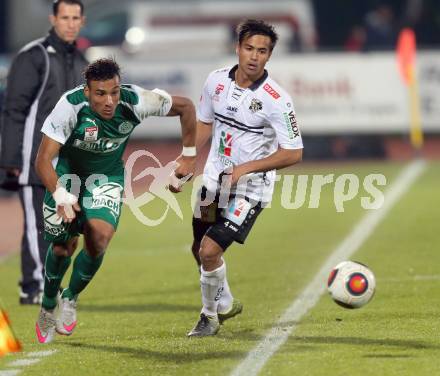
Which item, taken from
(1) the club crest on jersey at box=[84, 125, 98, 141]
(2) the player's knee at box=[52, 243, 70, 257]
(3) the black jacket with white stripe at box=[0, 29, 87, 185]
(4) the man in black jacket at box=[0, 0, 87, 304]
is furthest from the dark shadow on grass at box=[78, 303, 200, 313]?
(1) the club crest on jersey at box=[84, 125, 98, 141]

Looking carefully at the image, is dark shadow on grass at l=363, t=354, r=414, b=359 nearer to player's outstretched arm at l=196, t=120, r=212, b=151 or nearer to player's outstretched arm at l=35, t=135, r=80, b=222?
player's outstretched arm at l=35, t=135, r=80, b=222

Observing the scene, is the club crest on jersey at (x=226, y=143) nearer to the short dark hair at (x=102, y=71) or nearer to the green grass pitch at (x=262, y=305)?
the short dark hair at (x=102, y=71)

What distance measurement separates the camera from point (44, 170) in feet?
29.1

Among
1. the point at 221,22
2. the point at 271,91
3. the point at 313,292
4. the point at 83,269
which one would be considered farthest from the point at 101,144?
the point at 221,22

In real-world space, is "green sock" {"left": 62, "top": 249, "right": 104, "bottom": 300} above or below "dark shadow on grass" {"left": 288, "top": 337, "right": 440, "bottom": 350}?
above

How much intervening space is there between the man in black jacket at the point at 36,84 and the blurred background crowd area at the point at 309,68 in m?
9.97

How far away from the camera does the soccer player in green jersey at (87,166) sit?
8922 mm

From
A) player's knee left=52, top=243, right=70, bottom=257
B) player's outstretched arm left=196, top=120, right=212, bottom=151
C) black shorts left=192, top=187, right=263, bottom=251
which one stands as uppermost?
player's outstretched arm left=196, top=120, right=212, bottom=151

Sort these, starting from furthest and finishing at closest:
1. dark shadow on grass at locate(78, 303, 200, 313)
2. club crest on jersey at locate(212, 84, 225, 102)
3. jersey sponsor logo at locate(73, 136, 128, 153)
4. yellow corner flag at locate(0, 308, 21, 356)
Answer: dark shadow on grass at locate(78, 303, 200, 313) < club crest on jersey at locate(212, 84, 225, 102) < jersey sponsor logo at locate(73, 136, 128, 153) < yellow corner flag at locate(0, 308, 21, 356)

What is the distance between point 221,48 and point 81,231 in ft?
56.9

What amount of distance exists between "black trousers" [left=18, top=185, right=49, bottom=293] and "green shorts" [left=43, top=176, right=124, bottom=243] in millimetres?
2080

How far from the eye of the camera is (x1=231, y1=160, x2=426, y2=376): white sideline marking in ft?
28.0

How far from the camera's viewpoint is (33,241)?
1159 cm

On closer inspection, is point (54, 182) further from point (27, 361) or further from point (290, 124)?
point (290, 124)
